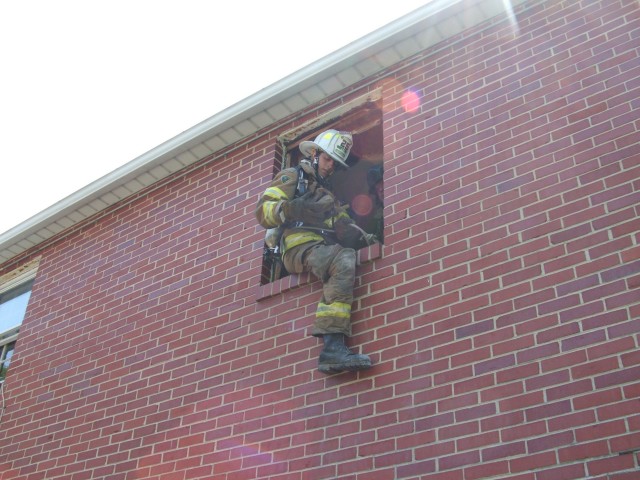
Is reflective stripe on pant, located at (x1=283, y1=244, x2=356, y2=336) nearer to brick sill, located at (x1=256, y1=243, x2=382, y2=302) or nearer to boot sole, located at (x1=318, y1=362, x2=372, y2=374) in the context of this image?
brick sill, located at (x1=256, y1=243, x2=382, y2=302)

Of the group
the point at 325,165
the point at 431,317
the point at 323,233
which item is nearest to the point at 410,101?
the point at 325,165

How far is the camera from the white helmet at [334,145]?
6.82m

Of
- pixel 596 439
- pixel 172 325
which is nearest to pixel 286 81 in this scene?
pixel 172 325

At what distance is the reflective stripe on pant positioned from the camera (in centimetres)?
576

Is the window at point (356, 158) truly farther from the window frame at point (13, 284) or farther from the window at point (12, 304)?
the window at point (12, 304)

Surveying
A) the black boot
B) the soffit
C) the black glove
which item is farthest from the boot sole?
the soffit

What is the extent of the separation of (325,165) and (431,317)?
1.91m

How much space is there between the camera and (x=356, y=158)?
313 inches

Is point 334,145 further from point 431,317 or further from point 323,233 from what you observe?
point 431,317

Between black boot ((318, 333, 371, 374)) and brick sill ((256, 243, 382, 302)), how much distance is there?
0.65m

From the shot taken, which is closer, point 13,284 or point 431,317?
point 431,317

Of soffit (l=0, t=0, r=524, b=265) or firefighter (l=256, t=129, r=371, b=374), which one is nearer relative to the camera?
firefighter (l=256, t=129, r=371, b=374)

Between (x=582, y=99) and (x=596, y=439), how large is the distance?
2453 mm

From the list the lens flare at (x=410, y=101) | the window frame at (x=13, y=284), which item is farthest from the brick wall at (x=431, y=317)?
the window frame at (x=13, y=284)
